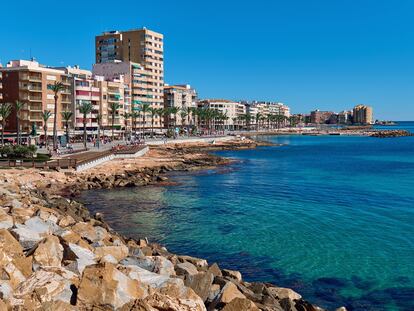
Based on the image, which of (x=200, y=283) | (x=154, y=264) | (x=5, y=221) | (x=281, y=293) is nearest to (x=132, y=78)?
(x=5, y=221)

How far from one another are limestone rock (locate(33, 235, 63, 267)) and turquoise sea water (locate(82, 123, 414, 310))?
1011 cm

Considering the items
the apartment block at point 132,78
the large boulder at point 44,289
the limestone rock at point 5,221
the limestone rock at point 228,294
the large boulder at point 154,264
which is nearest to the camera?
the large boulder at point 44,289

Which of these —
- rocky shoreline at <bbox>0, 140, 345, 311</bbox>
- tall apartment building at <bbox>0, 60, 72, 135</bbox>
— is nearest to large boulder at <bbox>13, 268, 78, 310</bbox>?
rocky shoreline at <bbox>0, 140, 345, 311</bbox>

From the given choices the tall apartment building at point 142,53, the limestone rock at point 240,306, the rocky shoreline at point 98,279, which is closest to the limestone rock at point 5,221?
the rocky shoreline at point 98,279

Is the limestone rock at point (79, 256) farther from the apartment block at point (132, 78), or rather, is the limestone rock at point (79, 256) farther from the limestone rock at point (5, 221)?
the apartment block at point (132, 78)

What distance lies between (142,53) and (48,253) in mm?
155414

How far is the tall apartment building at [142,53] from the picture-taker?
16201 cm

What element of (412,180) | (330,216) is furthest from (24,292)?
(412,180)

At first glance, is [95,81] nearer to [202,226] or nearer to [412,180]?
[412,180]

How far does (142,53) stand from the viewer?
16325 cm

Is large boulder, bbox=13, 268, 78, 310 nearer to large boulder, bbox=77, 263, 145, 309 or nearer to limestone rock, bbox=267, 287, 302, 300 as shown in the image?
large boulder, bbox=77, 263, 145, 309

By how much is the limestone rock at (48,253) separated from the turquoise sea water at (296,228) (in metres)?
10.1

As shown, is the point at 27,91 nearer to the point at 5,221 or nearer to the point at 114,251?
the point at 5,221

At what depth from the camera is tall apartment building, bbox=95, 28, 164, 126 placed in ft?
532
